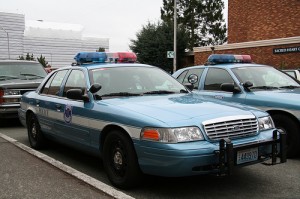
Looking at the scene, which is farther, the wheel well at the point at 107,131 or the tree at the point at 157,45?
the tree at the point at 157,45

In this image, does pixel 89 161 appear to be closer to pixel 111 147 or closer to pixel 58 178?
pixel 58 178

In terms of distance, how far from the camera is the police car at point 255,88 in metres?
6.26

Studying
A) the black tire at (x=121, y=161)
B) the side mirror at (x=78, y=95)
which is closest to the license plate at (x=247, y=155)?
the black tire at (x=121, y=161)

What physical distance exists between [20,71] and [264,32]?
22.0 meters

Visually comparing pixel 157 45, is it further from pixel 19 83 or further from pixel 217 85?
pixel 217 85

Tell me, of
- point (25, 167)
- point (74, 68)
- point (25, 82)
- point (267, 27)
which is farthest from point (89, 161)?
point (267, 27)

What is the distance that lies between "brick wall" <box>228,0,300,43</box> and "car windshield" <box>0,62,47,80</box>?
20.2 meters

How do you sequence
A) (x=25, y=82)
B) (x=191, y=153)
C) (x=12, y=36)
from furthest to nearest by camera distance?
1. (x=12, y=36)
2. (x=25, y=82)
3. (x=191, y=153)

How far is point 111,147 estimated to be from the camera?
193 inches

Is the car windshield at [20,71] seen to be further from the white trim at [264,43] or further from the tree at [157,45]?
the tree at [157,45]

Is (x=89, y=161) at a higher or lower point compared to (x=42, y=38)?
lower

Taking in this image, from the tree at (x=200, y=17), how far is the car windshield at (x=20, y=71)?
127 ft

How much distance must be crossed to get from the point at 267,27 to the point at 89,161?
2534 centimetres

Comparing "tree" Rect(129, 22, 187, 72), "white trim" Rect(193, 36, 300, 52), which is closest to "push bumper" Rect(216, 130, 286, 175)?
"white trim" Rect(193, 36, 300, 52)
